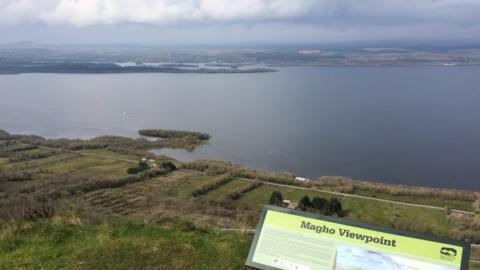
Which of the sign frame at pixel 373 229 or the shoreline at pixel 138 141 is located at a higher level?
the sign frame at pixel 373 229

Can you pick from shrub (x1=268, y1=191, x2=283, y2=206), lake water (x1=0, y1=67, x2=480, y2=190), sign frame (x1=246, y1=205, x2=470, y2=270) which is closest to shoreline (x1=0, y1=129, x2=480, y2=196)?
lake water (x1=0, y1=67, x2=480, y2=190)

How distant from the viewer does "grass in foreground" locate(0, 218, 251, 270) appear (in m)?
5.27

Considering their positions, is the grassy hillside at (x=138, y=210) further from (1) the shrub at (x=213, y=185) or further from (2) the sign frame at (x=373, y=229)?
(2) the sign frame at (x=373, y=229)

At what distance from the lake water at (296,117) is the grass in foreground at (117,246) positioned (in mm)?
29364

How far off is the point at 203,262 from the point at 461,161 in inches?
1533

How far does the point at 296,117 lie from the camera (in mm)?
59938

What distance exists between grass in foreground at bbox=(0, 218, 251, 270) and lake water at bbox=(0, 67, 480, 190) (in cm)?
2936

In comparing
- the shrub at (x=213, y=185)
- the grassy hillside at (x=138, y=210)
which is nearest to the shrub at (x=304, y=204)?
the grassy hillside at (x=138, y=210)

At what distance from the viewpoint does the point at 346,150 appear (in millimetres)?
41938

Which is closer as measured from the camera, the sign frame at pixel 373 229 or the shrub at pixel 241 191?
the sign frame at pixel 373 229

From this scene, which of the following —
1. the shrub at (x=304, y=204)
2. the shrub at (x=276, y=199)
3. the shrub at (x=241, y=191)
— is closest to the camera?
the shrub at (x=304, y=204)

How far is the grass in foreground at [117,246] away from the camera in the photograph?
207 inches

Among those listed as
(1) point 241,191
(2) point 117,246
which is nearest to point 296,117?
(1) point 241,191

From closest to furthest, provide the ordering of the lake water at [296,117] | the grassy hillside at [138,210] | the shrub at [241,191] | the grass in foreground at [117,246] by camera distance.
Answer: the grass in foreground at [117,246] → the grassy hillside at [138,210] → the shrub at [241,191] → the lake water at [296,117]
